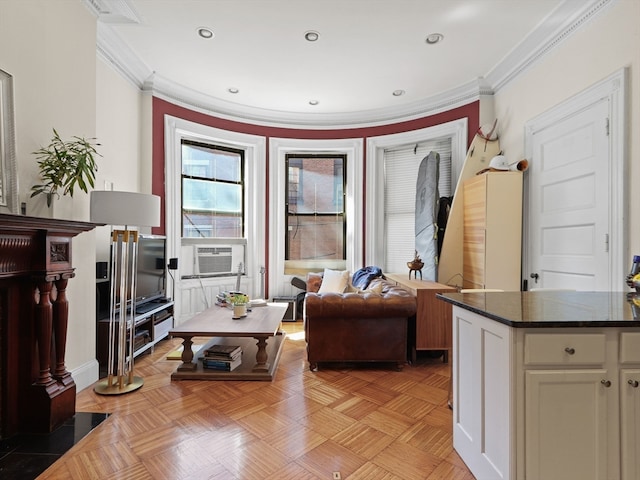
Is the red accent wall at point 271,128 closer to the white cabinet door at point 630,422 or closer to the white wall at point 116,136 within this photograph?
the white wall at point 116,136

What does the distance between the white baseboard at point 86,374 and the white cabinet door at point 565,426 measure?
296 cm

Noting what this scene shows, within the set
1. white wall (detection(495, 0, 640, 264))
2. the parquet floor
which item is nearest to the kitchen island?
the parquet floor

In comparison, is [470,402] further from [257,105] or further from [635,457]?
[257,105]

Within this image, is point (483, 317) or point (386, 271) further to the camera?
point (386, 271)

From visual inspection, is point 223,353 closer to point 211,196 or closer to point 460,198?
point 211,196

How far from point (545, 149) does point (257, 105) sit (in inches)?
145

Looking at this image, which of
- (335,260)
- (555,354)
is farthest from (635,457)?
(335,260)

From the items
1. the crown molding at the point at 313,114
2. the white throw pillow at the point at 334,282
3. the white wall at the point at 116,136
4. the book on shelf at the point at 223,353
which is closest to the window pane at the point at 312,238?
the white throw pillow at the point at 334,282

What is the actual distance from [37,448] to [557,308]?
2812mm

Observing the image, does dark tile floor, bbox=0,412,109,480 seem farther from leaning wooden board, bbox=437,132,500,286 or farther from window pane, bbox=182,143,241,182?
leaning wooden board, bbox=437,132,500,286

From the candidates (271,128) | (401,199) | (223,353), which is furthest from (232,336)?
(271,128)

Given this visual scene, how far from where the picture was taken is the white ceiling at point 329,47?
2.90 m

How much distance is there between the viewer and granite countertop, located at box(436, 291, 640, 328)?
52.1 inches

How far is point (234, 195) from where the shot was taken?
5.24 metres
